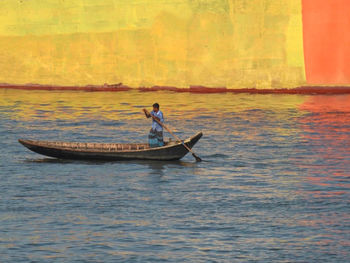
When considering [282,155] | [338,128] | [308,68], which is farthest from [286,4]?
[282,155]

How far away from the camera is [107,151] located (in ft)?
91.4

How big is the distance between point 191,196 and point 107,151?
18.1 feet

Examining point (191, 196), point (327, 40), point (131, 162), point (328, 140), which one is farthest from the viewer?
point (327, 40)

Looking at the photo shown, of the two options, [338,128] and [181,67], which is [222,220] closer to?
[338,128]

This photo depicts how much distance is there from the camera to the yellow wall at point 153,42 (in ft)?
160

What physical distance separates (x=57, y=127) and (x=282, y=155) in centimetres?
1238

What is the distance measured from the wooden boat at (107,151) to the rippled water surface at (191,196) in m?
0.32

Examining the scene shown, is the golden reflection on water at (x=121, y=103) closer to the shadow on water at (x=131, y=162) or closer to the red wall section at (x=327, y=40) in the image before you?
the red wall section at (x=327, y=40)

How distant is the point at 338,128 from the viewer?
36781 millimetres

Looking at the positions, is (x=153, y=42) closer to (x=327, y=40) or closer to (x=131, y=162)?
(x=327, y=40)

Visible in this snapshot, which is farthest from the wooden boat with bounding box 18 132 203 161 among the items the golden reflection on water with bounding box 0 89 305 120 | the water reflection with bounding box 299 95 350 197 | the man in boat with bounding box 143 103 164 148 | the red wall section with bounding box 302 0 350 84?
the red wall section with bounding box 302 0 350 84

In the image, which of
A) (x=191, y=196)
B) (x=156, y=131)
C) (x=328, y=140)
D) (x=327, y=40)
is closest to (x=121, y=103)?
(x=327, y=40)

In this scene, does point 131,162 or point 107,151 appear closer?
point 107,151

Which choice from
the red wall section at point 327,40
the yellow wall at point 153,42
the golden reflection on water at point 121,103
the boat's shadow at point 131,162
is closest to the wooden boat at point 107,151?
the boat's shadow at point 131,162
